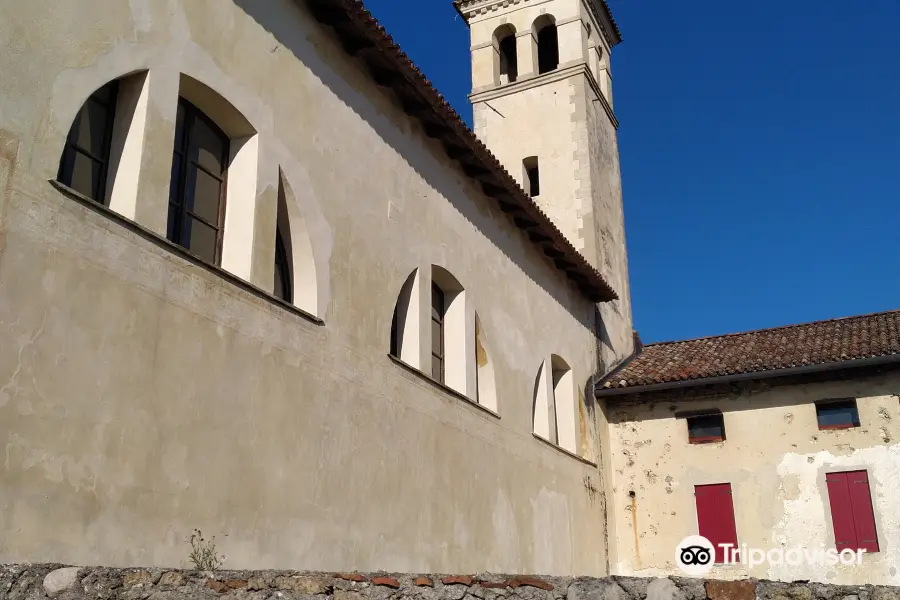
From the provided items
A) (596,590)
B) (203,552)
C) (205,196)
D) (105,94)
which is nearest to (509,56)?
(205,196)

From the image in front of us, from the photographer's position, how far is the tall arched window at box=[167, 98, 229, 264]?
802 centimetres

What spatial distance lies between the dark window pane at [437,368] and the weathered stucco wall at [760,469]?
748 centimetres

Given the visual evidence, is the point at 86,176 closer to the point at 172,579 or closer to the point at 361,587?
the point at 172,579

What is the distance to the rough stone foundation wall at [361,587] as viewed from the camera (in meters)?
4.34

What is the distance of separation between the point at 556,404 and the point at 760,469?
4.23 metres

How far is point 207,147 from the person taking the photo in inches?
336

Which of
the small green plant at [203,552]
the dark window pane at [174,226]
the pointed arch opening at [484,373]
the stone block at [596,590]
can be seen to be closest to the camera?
the stone block at [596,590]

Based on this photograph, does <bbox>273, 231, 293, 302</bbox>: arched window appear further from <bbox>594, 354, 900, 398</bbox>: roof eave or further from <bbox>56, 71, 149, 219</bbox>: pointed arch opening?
<bbox>594, 354, 900, 398</bbox>: roof eave

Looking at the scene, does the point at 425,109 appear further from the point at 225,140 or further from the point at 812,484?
the point at 812,484

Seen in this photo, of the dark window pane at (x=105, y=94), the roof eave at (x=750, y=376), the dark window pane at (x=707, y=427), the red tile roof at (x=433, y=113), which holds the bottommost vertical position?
the dark window pane at (x=707, y=427)

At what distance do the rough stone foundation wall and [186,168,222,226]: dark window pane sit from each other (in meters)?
4.15

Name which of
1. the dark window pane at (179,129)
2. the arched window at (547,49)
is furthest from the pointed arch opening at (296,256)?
the arched window at (547,49)

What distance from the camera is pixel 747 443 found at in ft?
58.1

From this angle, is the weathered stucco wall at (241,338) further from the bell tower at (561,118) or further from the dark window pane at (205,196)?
the bell tower at (561,118)
